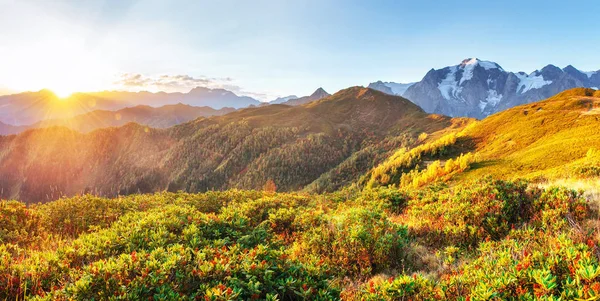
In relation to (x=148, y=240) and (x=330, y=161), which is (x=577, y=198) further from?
(x=330, y=161)

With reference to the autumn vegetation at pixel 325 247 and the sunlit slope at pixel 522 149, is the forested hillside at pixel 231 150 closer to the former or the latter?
the sunlit slope at pixel 522 149

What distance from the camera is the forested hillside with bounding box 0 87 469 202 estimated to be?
279 feet

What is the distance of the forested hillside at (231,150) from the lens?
85125mm

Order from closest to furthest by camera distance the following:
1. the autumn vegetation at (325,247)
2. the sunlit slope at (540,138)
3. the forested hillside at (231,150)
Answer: the autumn vegetation at (325,247) < the sunlit slope at (540,138) < the forested hillside at (231,150)

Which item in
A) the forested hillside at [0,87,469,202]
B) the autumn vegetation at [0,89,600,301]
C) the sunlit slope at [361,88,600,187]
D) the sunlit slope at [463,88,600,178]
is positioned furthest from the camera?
the forested hillside at [0,87,469,202]

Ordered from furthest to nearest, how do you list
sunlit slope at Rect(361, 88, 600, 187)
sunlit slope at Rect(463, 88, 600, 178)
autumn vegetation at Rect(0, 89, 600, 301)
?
sunlit slope at Rect(463, 88, 600, 178), sunlit slope at Rect(361, 88, 600, 187), autumn vegetation at Rect(0, 89, 600, 301)

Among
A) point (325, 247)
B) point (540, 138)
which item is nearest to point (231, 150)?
point (540, 138)

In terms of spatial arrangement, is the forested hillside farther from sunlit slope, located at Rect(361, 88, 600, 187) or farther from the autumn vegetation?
the autumn vegetation

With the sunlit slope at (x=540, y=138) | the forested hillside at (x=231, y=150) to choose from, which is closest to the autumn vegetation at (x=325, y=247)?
the sunlit slope at (x=540, y=138)

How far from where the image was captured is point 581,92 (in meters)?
45.5

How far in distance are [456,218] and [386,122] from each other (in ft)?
373

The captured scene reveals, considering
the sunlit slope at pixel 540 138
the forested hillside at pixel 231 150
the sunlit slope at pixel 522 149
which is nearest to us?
the sunlit slope at pixel 522 149

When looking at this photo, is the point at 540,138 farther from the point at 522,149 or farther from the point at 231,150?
the point at 231,150

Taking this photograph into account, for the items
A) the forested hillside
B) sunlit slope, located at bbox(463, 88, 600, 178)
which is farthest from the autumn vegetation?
the forested hillside
